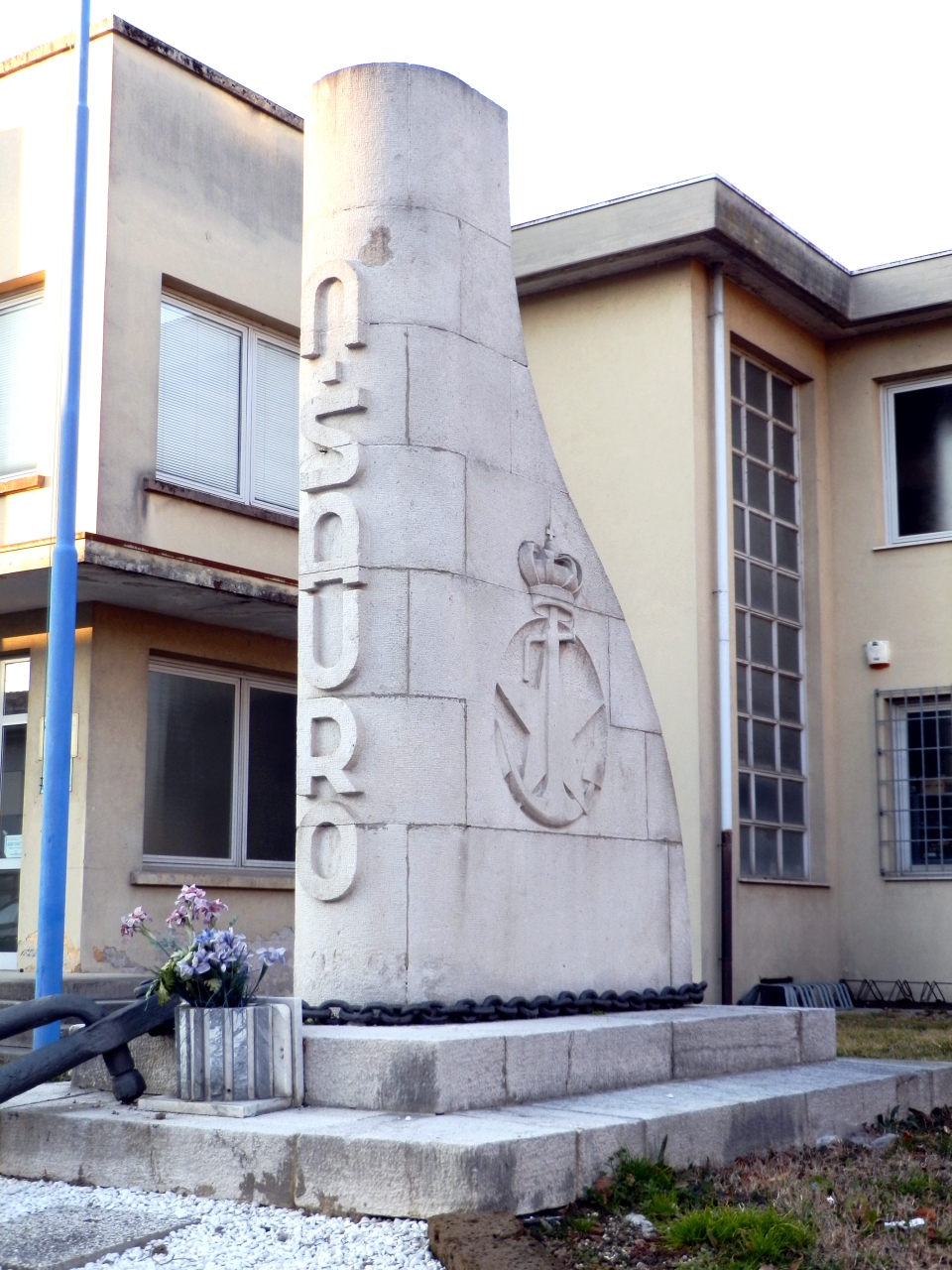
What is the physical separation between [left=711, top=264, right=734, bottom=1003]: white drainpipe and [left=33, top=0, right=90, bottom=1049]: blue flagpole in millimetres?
5510

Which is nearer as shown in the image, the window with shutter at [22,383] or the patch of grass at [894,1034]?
the patch of grass at [894,1034]

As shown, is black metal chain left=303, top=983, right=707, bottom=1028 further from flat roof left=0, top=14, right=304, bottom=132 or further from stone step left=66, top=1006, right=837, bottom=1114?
flat roof left=0, top=14, right=304, bottom=132

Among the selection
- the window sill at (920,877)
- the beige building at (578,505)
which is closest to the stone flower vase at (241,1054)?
the beige building at (578,505)

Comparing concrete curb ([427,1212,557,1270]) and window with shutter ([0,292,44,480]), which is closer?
concrete curb ([427,1212,557,1270])

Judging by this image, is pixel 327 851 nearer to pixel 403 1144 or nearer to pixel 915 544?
pixel 403 1144

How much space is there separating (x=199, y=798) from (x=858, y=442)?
7087 millimetres

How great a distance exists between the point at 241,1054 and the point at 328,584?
2.15 metres

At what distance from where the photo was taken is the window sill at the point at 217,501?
13.0 m

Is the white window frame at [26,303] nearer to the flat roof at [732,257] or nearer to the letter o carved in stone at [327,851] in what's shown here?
the flat roof at [732,257]

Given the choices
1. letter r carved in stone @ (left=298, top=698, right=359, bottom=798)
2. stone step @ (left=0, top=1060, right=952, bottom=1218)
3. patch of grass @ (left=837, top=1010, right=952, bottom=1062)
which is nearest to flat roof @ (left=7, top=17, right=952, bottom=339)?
patch of grass @ (left=837, top=1010, right=952, bottom=1062)

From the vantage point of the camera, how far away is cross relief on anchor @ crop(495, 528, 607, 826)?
7457 millimetres

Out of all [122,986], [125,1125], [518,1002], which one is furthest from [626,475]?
[125,1125]

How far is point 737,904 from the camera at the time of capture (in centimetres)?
1352

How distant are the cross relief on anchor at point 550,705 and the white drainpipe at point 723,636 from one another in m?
5.64
